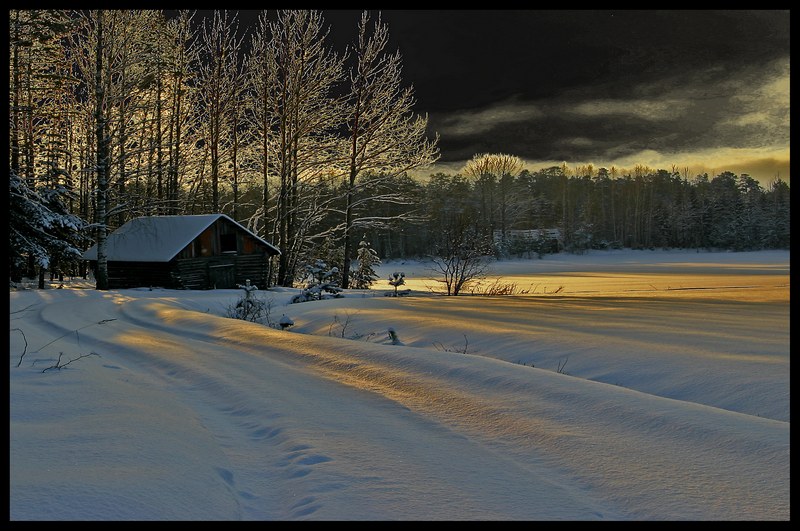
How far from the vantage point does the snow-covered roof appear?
2098cm

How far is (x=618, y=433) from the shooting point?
288 centimetres

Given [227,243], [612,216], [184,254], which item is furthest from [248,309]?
[612,216]

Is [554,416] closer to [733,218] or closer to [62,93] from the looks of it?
[62,93]

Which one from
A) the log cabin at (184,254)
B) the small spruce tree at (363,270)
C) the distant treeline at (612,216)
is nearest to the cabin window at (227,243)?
the log cabin at (184,254)

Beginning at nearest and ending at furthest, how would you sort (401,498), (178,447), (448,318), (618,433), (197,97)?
(401,498), (178,447), (618,433), (448,318), (197,97)

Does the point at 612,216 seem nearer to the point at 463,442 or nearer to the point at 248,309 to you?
the point at 248,309

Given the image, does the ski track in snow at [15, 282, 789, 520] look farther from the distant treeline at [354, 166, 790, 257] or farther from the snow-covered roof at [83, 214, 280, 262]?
the distant treeline at [354, 166, 790, 257]

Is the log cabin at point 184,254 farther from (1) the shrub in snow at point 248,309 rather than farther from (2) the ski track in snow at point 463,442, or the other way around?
(2) the ski track in snow at point 463,442

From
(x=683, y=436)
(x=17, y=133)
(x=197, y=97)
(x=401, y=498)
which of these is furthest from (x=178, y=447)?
(x=197, y=97)

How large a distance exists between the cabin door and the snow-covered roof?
176cm

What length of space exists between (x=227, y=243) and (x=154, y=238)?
299 centimetres
